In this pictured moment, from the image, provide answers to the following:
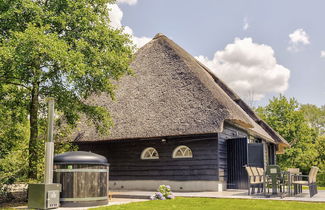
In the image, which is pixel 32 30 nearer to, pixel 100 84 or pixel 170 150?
pixel 100 84

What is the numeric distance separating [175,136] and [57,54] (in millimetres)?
6370

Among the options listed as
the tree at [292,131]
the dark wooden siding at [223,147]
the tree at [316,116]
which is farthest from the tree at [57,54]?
the tree at [316,116]

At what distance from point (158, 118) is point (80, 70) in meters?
5.35

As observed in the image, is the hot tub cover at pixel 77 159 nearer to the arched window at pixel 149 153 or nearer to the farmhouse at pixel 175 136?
the farmhouse at pixel 175 136

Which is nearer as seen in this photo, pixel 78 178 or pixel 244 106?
pixel 78 178

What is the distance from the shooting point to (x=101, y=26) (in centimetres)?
1348

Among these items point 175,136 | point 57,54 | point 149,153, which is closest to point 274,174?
point 175,136

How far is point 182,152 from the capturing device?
1622 cm

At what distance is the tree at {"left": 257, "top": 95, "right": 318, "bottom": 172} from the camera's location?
A: 100 ft

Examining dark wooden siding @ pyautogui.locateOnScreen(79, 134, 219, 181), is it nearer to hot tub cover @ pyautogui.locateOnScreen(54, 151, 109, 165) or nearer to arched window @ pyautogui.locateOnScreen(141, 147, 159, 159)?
arched window @ pyautogui.locateOnScreen(141, 147, 159, 159)

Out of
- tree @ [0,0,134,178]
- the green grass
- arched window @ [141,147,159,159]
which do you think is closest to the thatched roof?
arched window @ [141,147,159,159]

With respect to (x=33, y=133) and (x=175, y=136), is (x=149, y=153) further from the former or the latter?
(x=33, y=133)

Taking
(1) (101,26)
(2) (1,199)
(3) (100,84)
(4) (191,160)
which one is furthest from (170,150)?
(2) (1,199)

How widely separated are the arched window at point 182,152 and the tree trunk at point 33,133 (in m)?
6.08
